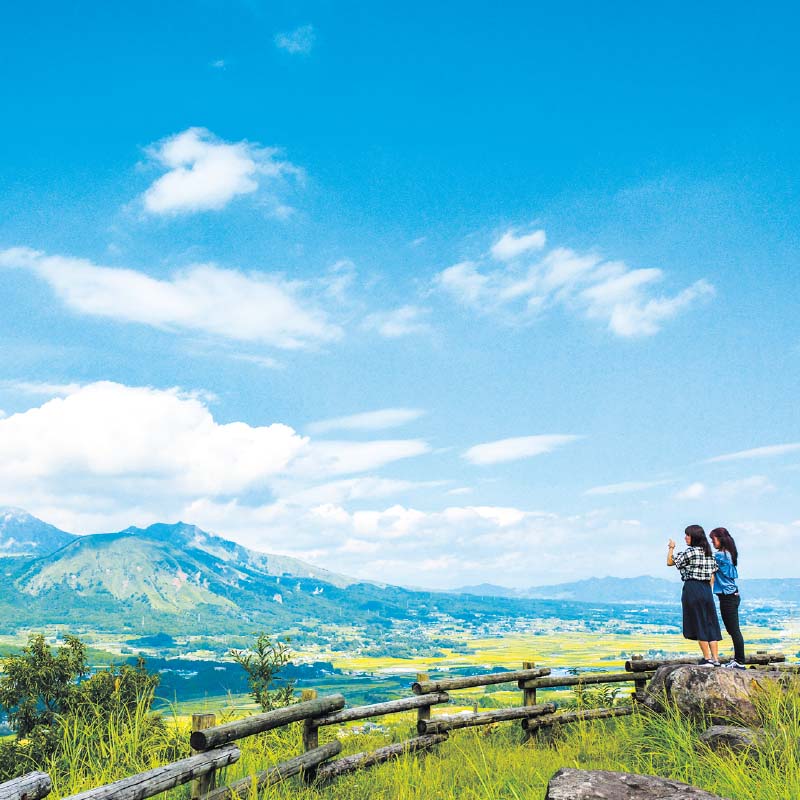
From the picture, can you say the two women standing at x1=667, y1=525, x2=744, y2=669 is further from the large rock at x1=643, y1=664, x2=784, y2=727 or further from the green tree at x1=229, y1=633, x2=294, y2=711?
the green tree at x1=229, y1=633, x2=294, y2=711

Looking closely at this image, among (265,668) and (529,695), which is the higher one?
(265,668)

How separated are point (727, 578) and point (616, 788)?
893 cm

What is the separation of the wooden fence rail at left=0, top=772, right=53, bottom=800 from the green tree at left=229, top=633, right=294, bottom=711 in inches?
451

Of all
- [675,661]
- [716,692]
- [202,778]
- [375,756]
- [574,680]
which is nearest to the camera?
[202,778]

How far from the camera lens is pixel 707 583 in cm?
1365

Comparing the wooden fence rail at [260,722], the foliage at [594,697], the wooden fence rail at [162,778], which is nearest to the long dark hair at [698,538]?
the foliage at [594,697]

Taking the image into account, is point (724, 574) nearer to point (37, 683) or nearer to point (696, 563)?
point (696, 563)

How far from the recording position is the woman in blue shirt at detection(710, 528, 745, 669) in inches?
542

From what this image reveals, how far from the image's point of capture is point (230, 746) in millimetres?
7238

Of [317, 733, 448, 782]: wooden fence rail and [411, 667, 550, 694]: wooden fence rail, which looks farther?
[411, 667, 550, 694]: wooden fence rail

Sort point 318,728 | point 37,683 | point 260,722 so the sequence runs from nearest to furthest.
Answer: point 260,722
point 318,728
point 37,683

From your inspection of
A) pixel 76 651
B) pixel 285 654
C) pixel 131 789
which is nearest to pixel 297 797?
pixel 131 789

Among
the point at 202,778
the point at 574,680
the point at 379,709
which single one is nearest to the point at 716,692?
the point at 574,680

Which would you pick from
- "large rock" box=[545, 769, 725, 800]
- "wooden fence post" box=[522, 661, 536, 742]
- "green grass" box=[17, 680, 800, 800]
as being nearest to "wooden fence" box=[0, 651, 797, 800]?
"wooden fence post" box=[522, 661, 536, 742]
